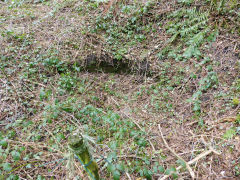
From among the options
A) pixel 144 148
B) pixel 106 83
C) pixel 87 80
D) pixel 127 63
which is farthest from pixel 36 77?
pixel 144 148

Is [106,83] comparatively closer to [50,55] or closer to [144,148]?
[50,55]

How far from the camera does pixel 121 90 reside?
396 cm

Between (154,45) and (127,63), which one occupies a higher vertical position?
(154,45)

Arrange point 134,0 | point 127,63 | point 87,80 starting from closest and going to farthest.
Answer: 1. point 87,80
2. point 127,63
3. point 134,0

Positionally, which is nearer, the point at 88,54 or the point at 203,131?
the point at 203,131

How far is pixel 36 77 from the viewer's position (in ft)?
11.7

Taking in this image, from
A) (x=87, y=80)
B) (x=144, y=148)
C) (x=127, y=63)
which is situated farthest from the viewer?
(x=127, y=63)

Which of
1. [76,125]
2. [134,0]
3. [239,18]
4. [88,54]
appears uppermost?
[134,0]

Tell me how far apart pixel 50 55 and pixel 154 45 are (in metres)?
2.43

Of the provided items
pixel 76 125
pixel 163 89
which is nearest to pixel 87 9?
pixel 163 89

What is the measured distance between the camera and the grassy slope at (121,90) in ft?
7.64

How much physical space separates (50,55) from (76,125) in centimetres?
198

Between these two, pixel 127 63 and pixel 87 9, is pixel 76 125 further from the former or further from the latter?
pixel 87 9

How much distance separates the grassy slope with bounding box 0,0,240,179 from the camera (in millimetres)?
2330
